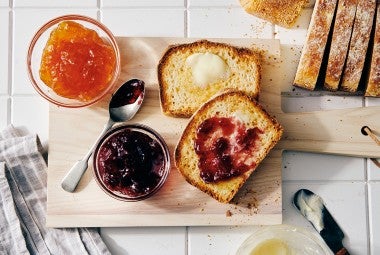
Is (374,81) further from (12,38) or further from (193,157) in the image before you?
(12,38)

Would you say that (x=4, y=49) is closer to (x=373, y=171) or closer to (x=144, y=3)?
(x=144, y=3)

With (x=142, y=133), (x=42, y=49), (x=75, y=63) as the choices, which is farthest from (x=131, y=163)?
(x=42, y=49)

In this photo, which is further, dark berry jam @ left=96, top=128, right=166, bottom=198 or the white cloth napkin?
the white cloth napkin

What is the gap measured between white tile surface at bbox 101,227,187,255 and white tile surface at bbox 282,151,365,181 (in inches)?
14.0

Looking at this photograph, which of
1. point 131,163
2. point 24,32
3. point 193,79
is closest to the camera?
point 131,163

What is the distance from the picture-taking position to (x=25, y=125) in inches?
69.4

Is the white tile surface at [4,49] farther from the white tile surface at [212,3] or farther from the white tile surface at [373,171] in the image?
the white tile surface at [373,171]

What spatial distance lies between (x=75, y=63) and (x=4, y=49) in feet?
0.99

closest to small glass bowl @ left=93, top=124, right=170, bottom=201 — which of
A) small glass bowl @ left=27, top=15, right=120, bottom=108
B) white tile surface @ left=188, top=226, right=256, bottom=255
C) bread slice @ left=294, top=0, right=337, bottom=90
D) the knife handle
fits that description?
small glass bowl @ left=27, top=15, right=120, bottom=108

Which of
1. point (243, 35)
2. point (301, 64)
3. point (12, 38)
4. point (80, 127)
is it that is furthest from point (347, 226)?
point (12, 38)

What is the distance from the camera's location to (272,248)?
1.70 meters

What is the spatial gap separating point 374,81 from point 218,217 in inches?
23.0

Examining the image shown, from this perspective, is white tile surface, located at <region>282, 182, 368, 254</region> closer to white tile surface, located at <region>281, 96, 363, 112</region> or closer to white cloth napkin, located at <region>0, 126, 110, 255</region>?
white tile surface, located at <region>281, 96, 363, 112</region>

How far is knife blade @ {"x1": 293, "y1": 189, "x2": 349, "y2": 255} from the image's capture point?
1722 mm
